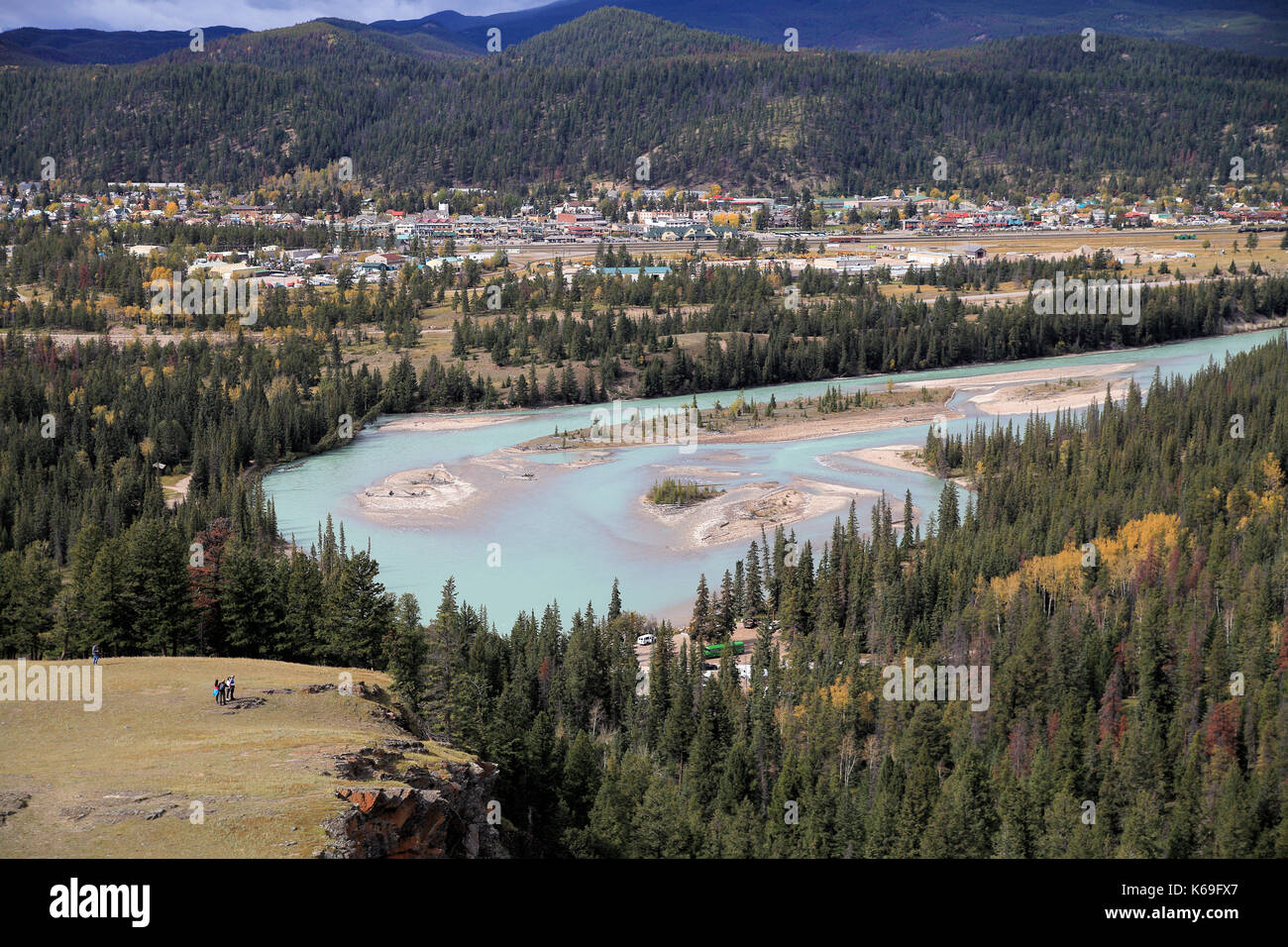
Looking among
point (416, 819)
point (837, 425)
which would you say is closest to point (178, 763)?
point (416, 819)

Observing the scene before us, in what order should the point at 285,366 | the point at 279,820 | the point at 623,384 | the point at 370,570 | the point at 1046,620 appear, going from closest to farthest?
1. the point at 279,820
2. the point at 370,570
3. the point at 1046,620
4. the point at 285,366
5. the point at 623,384

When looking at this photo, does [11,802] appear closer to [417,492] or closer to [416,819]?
[416,819]

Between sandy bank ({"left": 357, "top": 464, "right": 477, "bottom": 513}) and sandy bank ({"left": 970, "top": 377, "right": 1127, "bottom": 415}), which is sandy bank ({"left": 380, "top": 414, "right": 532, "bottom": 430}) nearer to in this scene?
sandy bank ({"left": 357, "top": 464, "right": 477, "bottom": 513})

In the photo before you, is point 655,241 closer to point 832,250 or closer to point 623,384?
point 832,250

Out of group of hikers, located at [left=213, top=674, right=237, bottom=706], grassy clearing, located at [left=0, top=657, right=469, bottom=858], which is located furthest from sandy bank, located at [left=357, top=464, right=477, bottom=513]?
group of hikers, located at [left=213, top=674, right=237, bottom=706]

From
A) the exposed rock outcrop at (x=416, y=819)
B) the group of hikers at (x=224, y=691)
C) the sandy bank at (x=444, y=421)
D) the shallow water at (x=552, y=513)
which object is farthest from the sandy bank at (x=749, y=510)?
the exposed rock outcrop at (x=416, y=819)

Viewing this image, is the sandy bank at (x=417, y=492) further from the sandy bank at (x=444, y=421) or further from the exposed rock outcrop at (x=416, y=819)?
the exposed rock outcrop at (x=416, y=819)

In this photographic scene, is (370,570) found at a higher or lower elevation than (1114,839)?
higher
